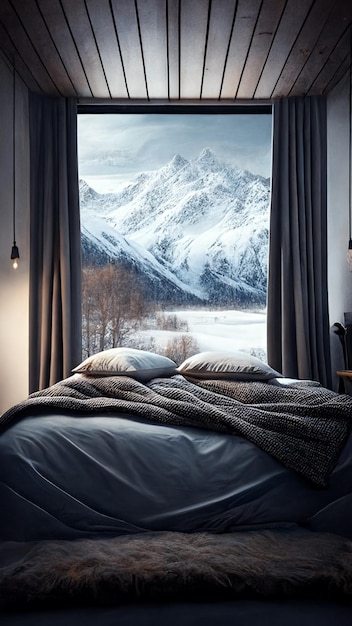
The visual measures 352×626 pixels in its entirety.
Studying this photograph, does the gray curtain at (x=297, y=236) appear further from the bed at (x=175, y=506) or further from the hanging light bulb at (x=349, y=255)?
the bed at (x=175, y=506)

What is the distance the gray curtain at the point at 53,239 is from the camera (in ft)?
13.9

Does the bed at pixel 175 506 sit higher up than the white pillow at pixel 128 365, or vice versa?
the white pillow at pixel 128 365

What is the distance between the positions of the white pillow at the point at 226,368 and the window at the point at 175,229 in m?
1.56

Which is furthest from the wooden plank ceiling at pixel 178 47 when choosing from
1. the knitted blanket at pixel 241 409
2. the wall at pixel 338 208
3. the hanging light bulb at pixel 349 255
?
the knitted blanket at pixel 241 409

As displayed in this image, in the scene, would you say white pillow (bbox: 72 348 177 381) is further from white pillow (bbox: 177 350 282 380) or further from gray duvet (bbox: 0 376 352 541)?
gray duvet (bbox: 0 376 352 541)

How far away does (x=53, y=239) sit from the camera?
14.1ft

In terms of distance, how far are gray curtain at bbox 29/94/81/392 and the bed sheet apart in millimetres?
2115

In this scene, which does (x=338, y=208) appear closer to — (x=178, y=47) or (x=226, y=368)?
(x=178, y=47)

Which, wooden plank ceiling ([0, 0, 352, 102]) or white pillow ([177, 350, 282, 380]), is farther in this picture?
wooden plank ceiling ([0, 0, 352, 102])

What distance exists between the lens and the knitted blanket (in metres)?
2.09

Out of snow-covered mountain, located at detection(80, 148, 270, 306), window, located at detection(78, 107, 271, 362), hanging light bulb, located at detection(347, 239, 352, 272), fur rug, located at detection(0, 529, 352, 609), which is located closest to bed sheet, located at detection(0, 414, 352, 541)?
fur rug, located at detection(0, 529, 352, 609)

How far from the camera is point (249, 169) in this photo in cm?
476

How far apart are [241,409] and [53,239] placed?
2.44 metres

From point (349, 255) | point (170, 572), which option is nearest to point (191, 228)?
point (349, 255)
